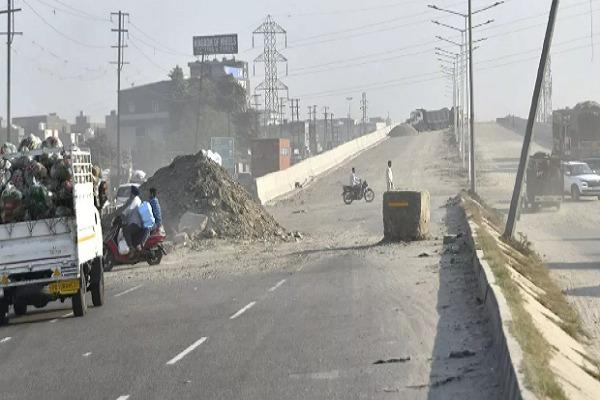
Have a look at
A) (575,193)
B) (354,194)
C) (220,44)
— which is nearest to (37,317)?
(354,194)

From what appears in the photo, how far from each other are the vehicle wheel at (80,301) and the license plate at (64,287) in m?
0.22

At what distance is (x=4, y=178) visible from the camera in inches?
733

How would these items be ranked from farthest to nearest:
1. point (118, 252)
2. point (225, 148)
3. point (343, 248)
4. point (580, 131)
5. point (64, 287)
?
1. point (225, 148)
2. point (580, 131)
3. point (343, 248)
4. point (118, 252)
5. point (64, 287)

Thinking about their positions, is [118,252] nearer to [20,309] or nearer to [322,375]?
[20,309]

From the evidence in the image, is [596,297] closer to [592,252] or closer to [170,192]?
[592,252]

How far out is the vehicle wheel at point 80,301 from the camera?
59.0ft

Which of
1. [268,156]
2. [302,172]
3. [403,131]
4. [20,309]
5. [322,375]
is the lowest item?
[322,375]

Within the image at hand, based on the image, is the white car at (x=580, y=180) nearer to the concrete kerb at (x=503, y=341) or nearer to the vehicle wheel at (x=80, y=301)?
the concrete kerb at (x=503, y=341)

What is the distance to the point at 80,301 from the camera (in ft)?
59.5

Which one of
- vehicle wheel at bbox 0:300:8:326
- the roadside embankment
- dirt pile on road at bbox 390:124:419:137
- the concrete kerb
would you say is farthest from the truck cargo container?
dirt pile on road at bbox 390:124:419:137

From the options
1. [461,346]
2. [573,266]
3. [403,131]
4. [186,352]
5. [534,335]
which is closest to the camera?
[534,335]

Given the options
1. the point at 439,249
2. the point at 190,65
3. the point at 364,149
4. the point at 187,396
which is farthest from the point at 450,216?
the point at 190,65

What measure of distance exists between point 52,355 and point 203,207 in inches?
898

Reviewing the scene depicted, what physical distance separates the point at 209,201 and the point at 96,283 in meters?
17.6
